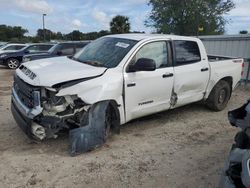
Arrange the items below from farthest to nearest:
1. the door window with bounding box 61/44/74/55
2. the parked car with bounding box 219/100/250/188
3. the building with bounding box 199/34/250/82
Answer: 1. the door window with bounding box 61/44/74/55
2. the building with bounding box 199/34/250/82
3. the parked car with bounding box 219/100/250/188

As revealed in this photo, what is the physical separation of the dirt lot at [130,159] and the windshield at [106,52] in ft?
4.46

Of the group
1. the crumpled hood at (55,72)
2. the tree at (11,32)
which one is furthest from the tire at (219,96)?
the tree at (11,32)

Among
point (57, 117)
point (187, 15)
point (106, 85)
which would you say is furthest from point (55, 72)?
point (187, 15)

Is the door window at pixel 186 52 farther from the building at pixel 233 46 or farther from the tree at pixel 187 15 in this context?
the tree at pixel 187 15

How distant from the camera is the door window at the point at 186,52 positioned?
19.5ft

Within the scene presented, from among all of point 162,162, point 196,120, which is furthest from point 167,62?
point 162,162

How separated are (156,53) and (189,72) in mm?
915

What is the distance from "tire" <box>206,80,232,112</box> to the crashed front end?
3.37m

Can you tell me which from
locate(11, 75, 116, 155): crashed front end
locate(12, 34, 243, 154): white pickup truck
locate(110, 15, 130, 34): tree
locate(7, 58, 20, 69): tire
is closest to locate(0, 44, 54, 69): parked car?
locate(7, 58, 20, 69): tire

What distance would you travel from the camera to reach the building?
11.1m

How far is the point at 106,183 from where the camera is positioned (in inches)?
147

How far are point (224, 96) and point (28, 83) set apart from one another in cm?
488

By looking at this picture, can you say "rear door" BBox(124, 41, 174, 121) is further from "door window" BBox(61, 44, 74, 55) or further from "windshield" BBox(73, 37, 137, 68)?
"door window" BBox(61, 44, 74, 55)

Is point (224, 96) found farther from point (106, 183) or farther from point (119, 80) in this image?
point (106, 183)
